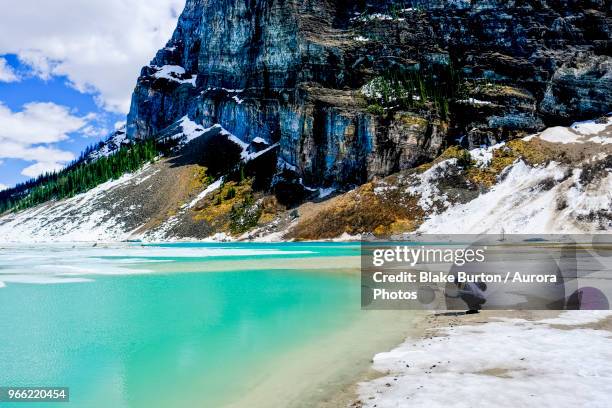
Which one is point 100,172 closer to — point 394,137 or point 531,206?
point 394,137

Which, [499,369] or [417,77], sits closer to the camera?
[499,369]

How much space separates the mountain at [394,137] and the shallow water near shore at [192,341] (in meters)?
71.9

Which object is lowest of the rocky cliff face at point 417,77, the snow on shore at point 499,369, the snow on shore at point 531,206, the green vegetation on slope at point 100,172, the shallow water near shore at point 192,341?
the shallow water near shore at point 192,341

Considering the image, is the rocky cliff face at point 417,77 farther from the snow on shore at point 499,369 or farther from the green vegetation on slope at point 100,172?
the snow on shore at point 499,369

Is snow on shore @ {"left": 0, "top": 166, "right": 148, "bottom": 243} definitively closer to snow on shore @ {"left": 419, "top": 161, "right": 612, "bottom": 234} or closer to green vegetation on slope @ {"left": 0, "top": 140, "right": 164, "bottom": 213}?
green vegetation on slope @ {"left": 0, "top": 140, "right": 164, "bottom": 213}

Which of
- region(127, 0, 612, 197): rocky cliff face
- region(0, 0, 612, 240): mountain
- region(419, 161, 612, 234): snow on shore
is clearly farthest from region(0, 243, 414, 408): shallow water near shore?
region(127, 0, 612, 197): rocky cliff face

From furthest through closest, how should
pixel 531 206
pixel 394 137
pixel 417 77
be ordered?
1. pixel 417 77
2. pixel 394 137
3. pixel 531 206

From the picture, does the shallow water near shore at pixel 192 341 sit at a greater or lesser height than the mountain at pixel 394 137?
lesser

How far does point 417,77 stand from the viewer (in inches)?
5226

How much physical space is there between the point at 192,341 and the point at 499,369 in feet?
35.0

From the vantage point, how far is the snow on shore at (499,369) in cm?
964

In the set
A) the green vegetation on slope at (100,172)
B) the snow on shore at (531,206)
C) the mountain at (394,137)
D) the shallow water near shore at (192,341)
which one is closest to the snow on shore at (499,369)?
the shallow water near shore at (192,341)

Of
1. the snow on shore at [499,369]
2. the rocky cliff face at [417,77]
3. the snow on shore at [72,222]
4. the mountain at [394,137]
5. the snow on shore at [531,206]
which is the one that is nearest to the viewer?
the snow on shore at [499,369]

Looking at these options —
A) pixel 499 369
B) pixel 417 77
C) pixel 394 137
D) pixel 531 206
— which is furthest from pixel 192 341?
pixel 417 77
